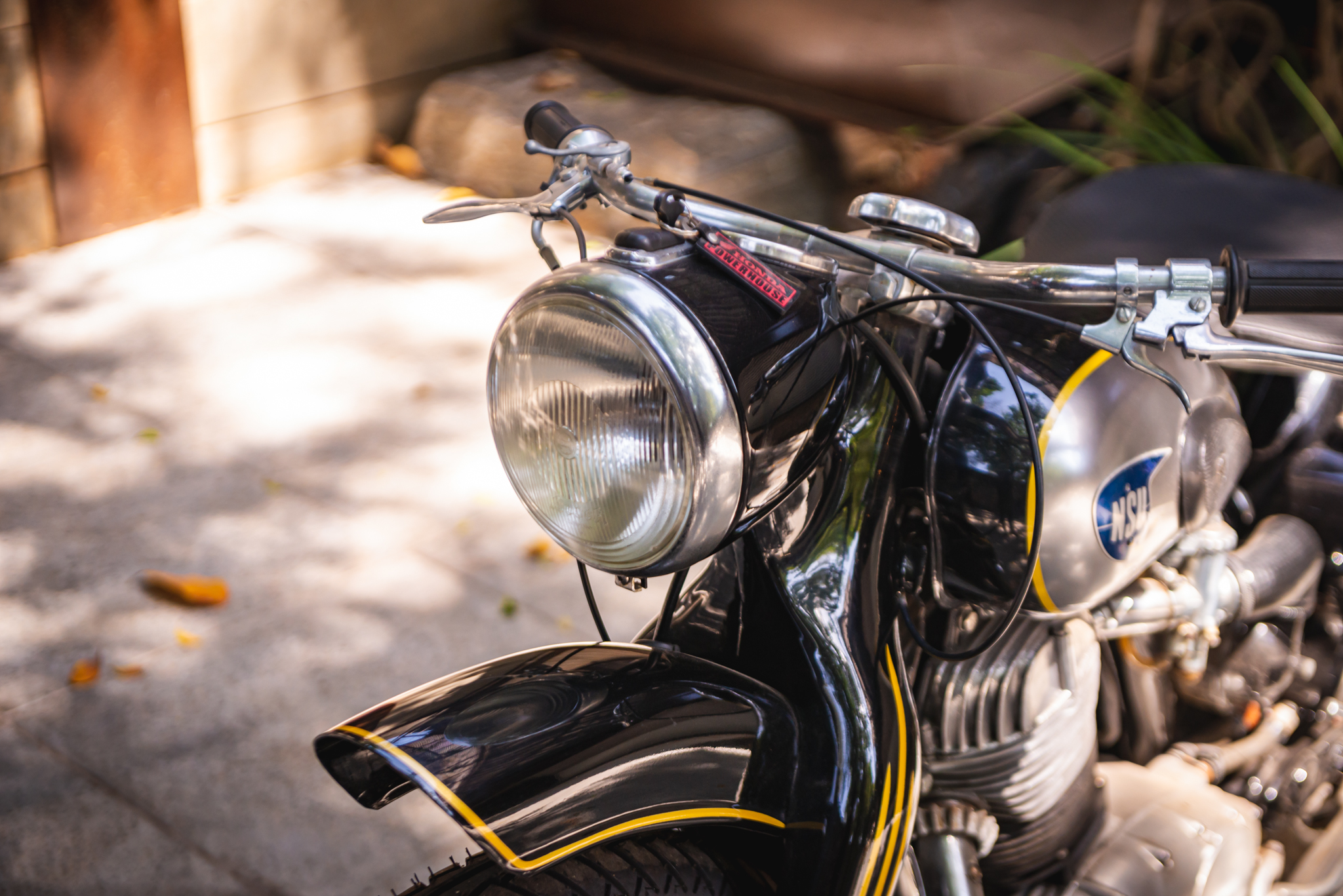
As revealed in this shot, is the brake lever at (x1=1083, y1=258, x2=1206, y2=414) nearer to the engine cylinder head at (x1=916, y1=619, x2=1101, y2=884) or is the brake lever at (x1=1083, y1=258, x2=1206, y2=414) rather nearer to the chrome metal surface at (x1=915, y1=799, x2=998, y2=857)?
the engine cylinder head at (x1=916, y1=619, x2=1101, y2=884)

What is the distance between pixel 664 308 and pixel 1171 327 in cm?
42

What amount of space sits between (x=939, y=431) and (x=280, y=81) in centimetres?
390

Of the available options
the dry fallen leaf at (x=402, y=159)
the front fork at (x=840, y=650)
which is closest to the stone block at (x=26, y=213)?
the dry fallen leaf at (x=402, y=159)

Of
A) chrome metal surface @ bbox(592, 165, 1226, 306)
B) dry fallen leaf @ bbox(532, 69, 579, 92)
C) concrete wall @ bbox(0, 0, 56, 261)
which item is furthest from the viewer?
dry fallen leaf @ bbox(532, 69, 579, 92)

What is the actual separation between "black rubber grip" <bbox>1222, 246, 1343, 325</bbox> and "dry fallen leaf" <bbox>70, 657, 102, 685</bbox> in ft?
6.82

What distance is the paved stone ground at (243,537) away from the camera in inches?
79.4

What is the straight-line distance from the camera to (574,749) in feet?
3.26

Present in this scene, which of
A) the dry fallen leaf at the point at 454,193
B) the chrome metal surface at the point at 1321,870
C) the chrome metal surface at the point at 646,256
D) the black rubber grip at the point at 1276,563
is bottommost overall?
the chrome metal surface at the point at 1321,870

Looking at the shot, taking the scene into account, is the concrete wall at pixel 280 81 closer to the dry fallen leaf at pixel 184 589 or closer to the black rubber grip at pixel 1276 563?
the dry fallen leaf at pixel 184 589

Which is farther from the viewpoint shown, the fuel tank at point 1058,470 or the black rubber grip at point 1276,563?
the black rubber grip at point 1276,563

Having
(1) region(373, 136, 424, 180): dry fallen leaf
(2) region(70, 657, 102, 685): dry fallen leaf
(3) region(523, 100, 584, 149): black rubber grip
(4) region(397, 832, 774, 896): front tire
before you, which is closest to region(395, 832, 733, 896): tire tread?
(4) region(397, 832, 774, 896): front tire

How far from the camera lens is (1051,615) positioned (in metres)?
1.23

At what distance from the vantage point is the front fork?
105cm

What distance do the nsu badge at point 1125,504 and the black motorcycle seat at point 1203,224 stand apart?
17.0 inches
